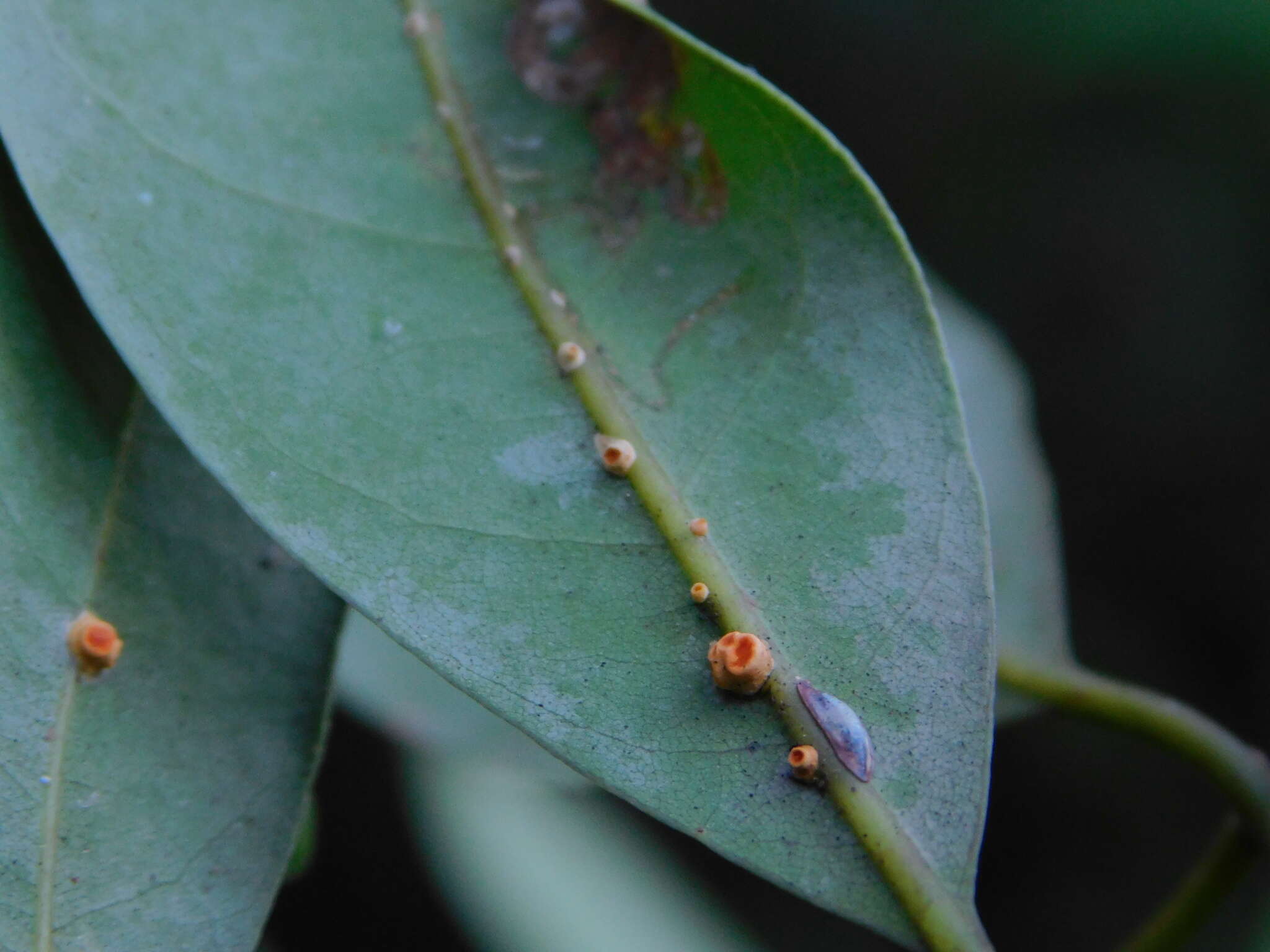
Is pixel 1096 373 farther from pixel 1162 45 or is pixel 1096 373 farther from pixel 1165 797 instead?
pixel 1165 797

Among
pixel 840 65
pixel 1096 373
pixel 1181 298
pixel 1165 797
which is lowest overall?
pixel 1165 797

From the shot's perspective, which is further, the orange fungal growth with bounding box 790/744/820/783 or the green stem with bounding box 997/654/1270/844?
the green stem with bounding box 997/654/1270/844

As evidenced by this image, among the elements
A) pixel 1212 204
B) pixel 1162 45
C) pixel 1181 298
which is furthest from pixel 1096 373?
pixel 1162 45

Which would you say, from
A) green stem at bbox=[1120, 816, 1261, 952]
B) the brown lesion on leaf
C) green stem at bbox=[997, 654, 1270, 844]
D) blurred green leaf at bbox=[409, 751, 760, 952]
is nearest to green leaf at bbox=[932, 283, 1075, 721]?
green stem at bbox=[997, 654, 1270, 844]

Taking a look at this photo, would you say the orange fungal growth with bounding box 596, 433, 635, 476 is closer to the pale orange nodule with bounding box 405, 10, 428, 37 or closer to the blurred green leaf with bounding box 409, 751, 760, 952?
the pale orange nodule with bounding box 405, 10, 428, 37

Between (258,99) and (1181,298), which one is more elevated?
(258,99)

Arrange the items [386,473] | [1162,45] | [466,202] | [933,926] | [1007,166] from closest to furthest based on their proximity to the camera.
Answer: [933,926] → [386,473] → [466,202] → [1162,45] → [1007,166]

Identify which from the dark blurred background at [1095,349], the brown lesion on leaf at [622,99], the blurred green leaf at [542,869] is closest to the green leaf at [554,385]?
the brown lesion on leaf at [622,99]

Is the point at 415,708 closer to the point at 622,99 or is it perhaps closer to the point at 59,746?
the point at 59,746
